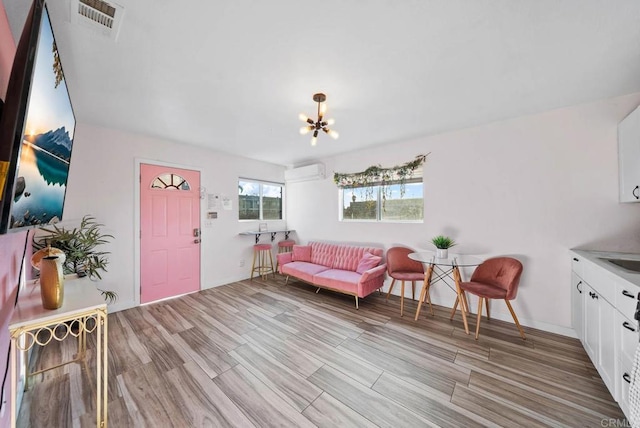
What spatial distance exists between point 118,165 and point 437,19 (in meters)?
4.02

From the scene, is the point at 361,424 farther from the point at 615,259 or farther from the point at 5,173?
the point at 615,259

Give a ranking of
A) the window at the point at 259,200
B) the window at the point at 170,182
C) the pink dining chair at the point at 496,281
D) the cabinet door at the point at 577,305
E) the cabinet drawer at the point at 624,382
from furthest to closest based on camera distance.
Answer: the window at the point at 259,200
the window at the point at 170,182
the pink dining chair at the point at 496,281
the cabinet door at the point at 577,305
the cabinet drawer at the point at 624,382

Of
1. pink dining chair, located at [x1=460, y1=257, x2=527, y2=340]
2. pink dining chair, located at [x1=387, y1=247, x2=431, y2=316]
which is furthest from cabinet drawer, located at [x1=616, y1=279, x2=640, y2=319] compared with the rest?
pink dining chair, located at [x1=387, y1=247, x2=431, y2=316]

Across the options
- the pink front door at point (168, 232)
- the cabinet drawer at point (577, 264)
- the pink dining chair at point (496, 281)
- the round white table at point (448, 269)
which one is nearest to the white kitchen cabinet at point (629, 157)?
the cabinet drawer at point (577, 264)

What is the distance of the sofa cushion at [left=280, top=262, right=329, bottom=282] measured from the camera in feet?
12.6

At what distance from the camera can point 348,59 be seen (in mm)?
1769

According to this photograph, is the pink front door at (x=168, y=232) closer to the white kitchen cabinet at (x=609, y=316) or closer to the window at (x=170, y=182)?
the window at (x=170, y=182)

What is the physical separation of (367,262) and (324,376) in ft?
6.30

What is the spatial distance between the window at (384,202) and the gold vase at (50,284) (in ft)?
12.4

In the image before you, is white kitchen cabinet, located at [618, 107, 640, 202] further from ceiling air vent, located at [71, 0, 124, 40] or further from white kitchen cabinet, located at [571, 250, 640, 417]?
ceiling air vent, located at [71, 0, 124, 40]

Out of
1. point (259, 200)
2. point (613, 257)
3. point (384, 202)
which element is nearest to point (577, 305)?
point (613, 257)

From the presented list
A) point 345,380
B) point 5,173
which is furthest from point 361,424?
point 5,173

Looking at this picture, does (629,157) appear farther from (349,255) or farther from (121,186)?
(121,186)

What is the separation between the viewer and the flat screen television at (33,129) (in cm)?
78
